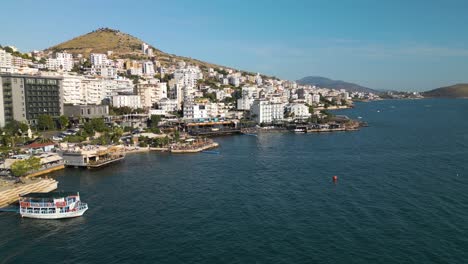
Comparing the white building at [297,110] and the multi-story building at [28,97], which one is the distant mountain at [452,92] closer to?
the white building at [297,110]

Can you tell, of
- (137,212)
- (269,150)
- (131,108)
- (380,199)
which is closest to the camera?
(137,212)

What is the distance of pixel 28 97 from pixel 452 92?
185 metres

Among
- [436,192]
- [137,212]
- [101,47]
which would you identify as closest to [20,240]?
[137,212]

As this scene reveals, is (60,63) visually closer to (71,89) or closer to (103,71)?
(103,71)

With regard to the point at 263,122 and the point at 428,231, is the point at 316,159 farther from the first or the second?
the point at 263,122

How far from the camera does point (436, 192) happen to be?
17672 mm

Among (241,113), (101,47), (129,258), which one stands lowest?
(129,258)

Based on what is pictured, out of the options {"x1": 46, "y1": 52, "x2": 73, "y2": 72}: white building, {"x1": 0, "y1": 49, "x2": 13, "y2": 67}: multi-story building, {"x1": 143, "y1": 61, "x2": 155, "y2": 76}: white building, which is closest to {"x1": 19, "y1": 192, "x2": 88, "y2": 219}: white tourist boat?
{"x1": 0, "y1": 49, "x2": 13, "y2": 67}: multi-story building

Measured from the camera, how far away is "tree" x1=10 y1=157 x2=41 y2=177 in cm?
1936

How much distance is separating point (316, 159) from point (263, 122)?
25.1 meters

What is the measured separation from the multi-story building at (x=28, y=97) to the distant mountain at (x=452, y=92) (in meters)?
176

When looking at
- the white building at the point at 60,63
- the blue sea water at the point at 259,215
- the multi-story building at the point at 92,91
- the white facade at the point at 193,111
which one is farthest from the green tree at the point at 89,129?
the white building at the point at 60,63

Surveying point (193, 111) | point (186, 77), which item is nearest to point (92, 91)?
point (193, 111)

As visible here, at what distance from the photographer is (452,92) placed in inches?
7032
